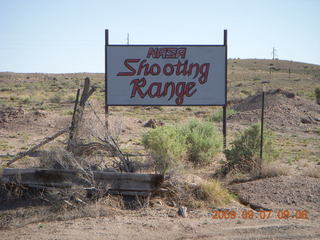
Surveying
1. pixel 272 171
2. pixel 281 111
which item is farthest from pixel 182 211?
pixel 281 111

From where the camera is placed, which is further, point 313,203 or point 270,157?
point 270,157

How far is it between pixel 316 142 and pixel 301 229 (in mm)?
11518

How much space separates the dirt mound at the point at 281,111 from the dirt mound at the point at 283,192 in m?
13.0

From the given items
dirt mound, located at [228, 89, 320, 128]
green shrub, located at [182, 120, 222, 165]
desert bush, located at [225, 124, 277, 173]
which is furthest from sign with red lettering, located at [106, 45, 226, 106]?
dirt mound, located at [228, 89, 320, 128]

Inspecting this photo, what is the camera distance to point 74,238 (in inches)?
245

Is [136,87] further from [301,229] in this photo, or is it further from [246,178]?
[301,229]

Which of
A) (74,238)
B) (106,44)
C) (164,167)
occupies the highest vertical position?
(106,44)

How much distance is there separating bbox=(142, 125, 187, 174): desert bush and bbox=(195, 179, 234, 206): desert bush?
1.12 meters

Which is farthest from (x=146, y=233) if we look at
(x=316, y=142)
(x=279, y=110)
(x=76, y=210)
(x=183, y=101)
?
(x=279, y=110)

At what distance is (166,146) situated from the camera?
9.98 meters

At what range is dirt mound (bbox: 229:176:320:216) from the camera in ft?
26.0

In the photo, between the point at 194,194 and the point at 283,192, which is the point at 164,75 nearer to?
the point at 194,194
